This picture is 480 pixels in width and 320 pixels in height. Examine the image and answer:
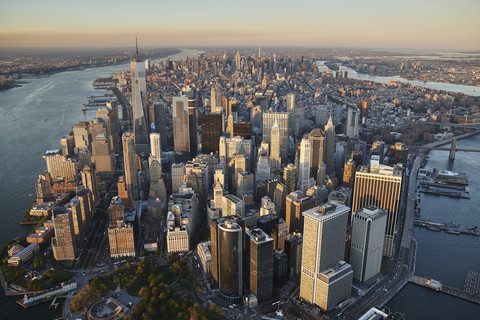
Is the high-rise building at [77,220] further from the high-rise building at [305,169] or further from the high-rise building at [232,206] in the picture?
the high-rise building at [305,169]

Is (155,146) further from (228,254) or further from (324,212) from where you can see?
(324,212)

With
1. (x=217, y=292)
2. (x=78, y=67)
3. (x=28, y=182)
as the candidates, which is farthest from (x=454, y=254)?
(x=78, y=67)

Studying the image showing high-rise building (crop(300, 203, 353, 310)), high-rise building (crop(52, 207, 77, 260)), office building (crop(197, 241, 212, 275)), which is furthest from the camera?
high-rise building (crop(52, 207, 77, 260))

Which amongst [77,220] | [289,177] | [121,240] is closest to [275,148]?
[289,177]

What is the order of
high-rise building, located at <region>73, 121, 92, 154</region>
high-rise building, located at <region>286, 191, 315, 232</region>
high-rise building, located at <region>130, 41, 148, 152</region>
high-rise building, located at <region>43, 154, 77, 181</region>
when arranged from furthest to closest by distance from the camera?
1. high-rise building, located at <region>130, 41, 148, 152</region>
2. high-rise building, located at <region>73, 121, 92, 154</region>
3. high-rise building, located at <region>43, 154, 77, 181</region>
4. high-rise building, located at <region>286, 191, 315, 232</region>

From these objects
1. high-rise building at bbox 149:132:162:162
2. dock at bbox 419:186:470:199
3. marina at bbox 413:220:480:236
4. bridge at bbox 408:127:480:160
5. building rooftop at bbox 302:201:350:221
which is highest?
building rooftop at bbox 302:201:350:221

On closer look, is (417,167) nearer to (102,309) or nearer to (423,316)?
(423,316)

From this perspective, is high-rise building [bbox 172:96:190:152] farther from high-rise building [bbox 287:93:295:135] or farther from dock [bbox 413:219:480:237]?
dock [bbox 413:219:480:237]

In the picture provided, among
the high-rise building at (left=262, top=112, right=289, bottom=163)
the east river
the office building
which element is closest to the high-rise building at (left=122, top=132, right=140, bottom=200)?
the east river
